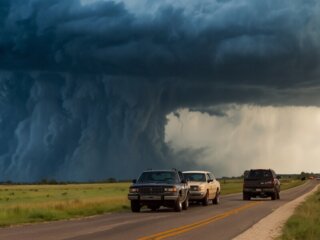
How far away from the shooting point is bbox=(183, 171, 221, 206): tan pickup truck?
117 feet

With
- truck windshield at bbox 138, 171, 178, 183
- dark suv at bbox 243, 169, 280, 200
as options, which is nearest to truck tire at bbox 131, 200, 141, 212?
truck windshield at bbox 138, 171, 178, 183

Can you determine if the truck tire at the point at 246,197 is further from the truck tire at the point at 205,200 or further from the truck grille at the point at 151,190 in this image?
the truck grille at the point at 151,190

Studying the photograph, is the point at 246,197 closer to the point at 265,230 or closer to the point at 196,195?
the point at 196,195

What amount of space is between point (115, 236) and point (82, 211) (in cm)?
1357

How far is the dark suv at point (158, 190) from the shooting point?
29.9 metres

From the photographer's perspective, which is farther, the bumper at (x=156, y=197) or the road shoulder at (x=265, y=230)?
the bumper at (x=156, y=197)

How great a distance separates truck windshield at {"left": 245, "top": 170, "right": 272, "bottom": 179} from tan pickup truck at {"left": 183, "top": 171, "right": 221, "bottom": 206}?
6991 mm

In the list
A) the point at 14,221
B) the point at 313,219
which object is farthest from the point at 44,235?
the point at 313,219

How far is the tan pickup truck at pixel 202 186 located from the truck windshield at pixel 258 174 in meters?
6.99

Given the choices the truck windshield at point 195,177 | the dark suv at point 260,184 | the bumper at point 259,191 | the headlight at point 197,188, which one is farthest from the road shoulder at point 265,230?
the bumper at point 259,191

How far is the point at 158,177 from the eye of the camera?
3119cm

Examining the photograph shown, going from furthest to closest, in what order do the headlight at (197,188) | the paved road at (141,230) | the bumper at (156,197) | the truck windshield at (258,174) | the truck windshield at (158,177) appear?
the truck windshield at (258,174) < the headlight at (197,188) < the truck windshield at (158,177) < the bumper at (156,197) < the paved road at (141,230)

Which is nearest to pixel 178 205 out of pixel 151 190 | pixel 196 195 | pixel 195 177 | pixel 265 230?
pixel 151 190

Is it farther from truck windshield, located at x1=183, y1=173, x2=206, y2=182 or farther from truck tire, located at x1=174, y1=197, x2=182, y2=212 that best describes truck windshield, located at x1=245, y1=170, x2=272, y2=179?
truck tire, located at x1=174, y1=197, x2=182, y2=212
